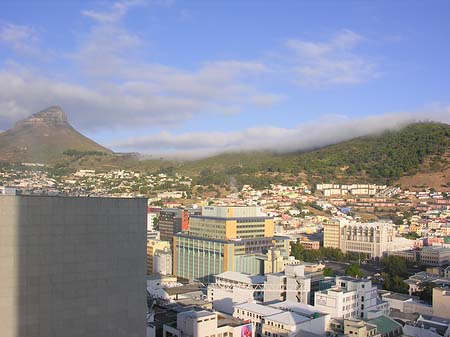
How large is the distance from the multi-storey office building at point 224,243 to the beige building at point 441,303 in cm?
874

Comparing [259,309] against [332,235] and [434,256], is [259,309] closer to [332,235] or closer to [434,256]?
[434,256]

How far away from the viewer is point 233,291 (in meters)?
17.8

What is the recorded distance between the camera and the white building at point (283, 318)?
13.3 m

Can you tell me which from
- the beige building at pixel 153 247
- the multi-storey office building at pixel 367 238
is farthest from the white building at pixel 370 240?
the beige building at pixel 153 247

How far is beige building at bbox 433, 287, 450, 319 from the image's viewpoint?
1697cm

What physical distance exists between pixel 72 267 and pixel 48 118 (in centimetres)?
392

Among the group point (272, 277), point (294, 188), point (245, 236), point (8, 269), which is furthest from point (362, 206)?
point (8, 269)

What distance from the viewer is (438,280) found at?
2172 cm

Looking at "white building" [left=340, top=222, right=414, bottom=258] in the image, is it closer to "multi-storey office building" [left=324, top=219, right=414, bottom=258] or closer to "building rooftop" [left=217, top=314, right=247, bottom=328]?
"multi-storey office building" [left=324, top=219, right=414, bottom=258]

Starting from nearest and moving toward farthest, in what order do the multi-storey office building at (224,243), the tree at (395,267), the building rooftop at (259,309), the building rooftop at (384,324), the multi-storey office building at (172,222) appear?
the building rooftop at (384,324) → the building rooftop at (259,309) → the multi-storey office building at (224,243) → the tree at (395,267) → the multi-storey office building at (172,222)

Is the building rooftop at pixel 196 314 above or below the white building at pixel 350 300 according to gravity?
above

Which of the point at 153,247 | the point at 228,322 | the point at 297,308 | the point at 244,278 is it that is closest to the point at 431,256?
the point at 244,278

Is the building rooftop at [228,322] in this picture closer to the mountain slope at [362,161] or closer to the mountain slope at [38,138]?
the mountain slope at [38,138]

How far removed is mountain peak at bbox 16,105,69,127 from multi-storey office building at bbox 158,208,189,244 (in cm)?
2374
